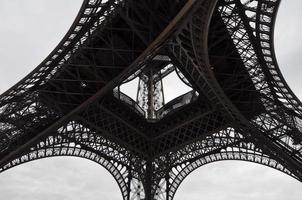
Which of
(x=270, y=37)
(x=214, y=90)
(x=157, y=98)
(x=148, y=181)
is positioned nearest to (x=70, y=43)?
(x=214, y=90)

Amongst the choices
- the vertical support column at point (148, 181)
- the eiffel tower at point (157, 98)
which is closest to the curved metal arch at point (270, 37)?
the eiffel tower at point (157, 98)

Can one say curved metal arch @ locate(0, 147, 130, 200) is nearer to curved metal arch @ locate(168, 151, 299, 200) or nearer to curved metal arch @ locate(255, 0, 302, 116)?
curved metal arch @ locate(168, 151, 299, 200)

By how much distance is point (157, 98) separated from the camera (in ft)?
123

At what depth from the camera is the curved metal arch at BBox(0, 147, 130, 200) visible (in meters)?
29.1

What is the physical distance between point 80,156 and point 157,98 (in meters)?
9.67

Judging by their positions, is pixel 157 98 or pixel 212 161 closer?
pixel 212 161

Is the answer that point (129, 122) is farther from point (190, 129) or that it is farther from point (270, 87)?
point (270, 87)

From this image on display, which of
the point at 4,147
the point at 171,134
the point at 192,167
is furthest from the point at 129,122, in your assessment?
the point at 4,147

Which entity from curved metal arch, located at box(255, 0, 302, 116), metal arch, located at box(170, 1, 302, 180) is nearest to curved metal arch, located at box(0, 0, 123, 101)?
metal arch, located at box(170, 1, 302, 180)

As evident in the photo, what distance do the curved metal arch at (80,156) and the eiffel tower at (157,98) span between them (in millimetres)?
90

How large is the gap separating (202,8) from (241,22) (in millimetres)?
5108

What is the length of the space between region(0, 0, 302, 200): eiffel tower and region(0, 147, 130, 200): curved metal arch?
0.30ft

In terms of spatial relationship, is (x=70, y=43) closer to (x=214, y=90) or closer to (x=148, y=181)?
(x=214, y=90)

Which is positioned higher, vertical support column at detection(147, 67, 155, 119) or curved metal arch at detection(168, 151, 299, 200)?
vertical support column at detection(147, 67, 155, 119)
